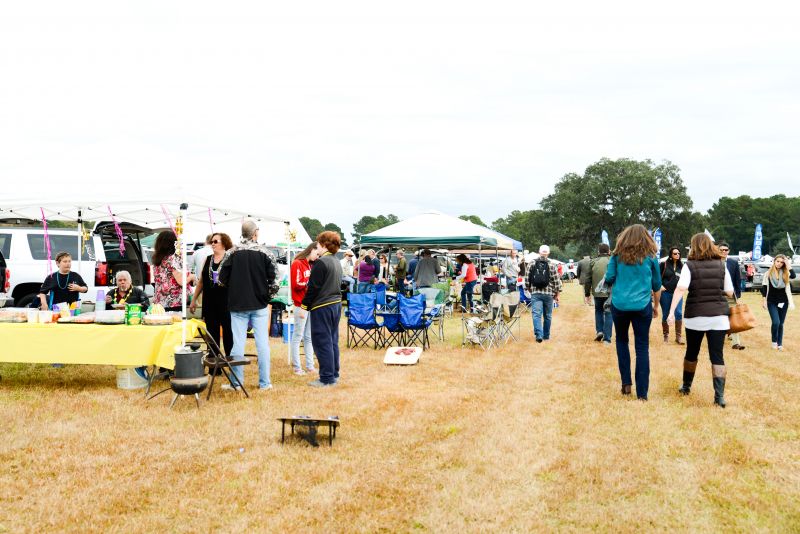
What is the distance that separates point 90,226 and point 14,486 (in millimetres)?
8428

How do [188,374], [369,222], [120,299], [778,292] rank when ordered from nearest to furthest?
[188,374]
[120,299]
[778,292]
[369,222]

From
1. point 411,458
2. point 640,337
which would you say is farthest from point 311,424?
point 640,337

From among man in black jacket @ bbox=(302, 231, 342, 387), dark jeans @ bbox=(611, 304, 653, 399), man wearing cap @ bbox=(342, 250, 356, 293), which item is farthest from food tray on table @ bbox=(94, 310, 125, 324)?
man wearing cap @ bbox=(342, 250, 356, 293)

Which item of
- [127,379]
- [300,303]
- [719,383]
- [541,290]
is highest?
[300,303]

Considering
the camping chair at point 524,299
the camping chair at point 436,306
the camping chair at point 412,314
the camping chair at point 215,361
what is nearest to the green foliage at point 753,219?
the camping chair at point 524,299

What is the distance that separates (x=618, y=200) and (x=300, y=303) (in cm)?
4740

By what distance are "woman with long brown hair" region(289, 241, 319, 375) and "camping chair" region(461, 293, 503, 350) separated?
299 centimetres

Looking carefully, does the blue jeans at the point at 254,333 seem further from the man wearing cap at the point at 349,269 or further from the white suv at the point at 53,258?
the man wearing cap at the point at 349,269

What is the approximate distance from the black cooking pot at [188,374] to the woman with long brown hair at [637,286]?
3.76 m

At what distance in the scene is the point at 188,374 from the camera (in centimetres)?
541

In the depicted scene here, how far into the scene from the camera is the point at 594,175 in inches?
2023

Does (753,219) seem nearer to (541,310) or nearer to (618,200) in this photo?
(618,200)

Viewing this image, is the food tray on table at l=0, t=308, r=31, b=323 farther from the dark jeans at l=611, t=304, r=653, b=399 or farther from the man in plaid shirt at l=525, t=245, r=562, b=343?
the man in plaid shirt at l=525, t=245, r=562, b=343

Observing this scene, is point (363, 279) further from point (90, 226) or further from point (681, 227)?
point (681, 227)
